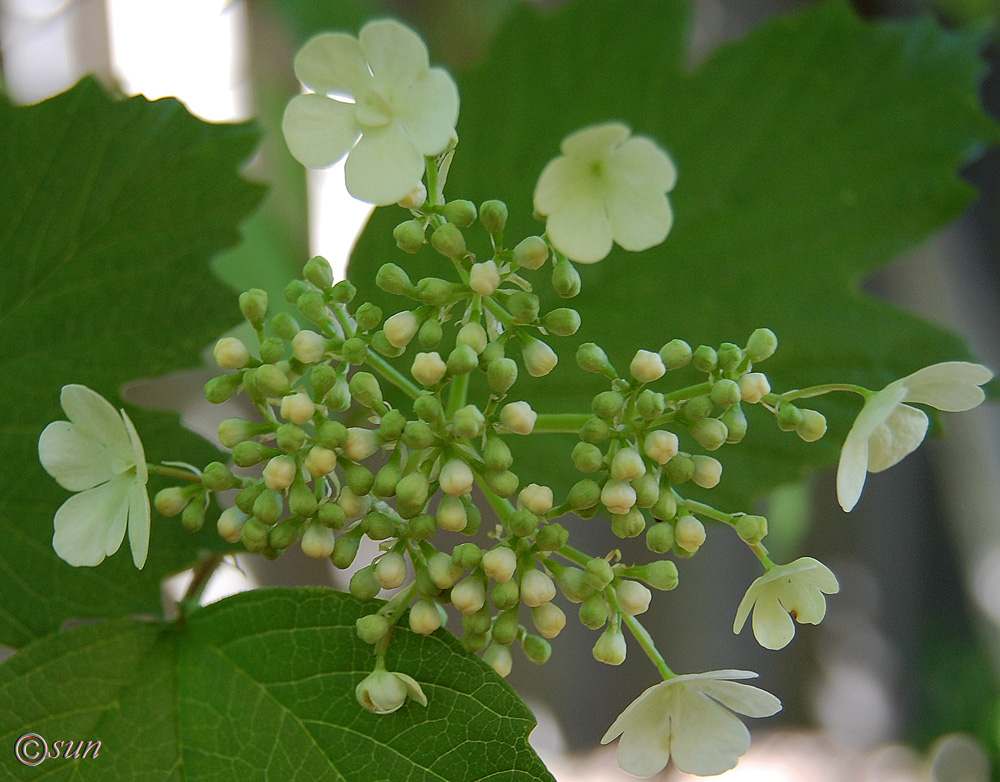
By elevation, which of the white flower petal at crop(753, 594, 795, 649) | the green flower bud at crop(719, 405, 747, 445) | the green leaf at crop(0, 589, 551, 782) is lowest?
the green leaf at crop(0, 589, 551, 782)

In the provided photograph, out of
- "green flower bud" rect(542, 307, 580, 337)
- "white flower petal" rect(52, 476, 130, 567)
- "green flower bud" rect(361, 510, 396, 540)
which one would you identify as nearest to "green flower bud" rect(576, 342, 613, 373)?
"green flower bud" rect(542, 307, 580, 337)

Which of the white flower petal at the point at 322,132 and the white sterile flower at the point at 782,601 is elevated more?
the white flower petal at the point at 322,132

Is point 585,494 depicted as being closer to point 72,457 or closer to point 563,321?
point 563,321

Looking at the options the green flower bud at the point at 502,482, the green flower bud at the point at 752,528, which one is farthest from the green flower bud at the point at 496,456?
the green flower bud at the point at 752,528

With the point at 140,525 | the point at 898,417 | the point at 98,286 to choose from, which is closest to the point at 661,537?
the point at 898,417

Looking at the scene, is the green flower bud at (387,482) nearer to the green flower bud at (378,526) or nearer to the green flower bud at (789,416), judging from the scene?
the green flower bud at (378,526)

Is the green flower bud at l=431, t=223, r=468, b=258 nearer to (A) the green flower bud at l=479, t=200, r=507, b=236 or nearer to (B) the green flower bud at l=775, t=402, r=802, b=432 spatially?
(A) the green flower bud at l=479, t=200, r=507, b=236
